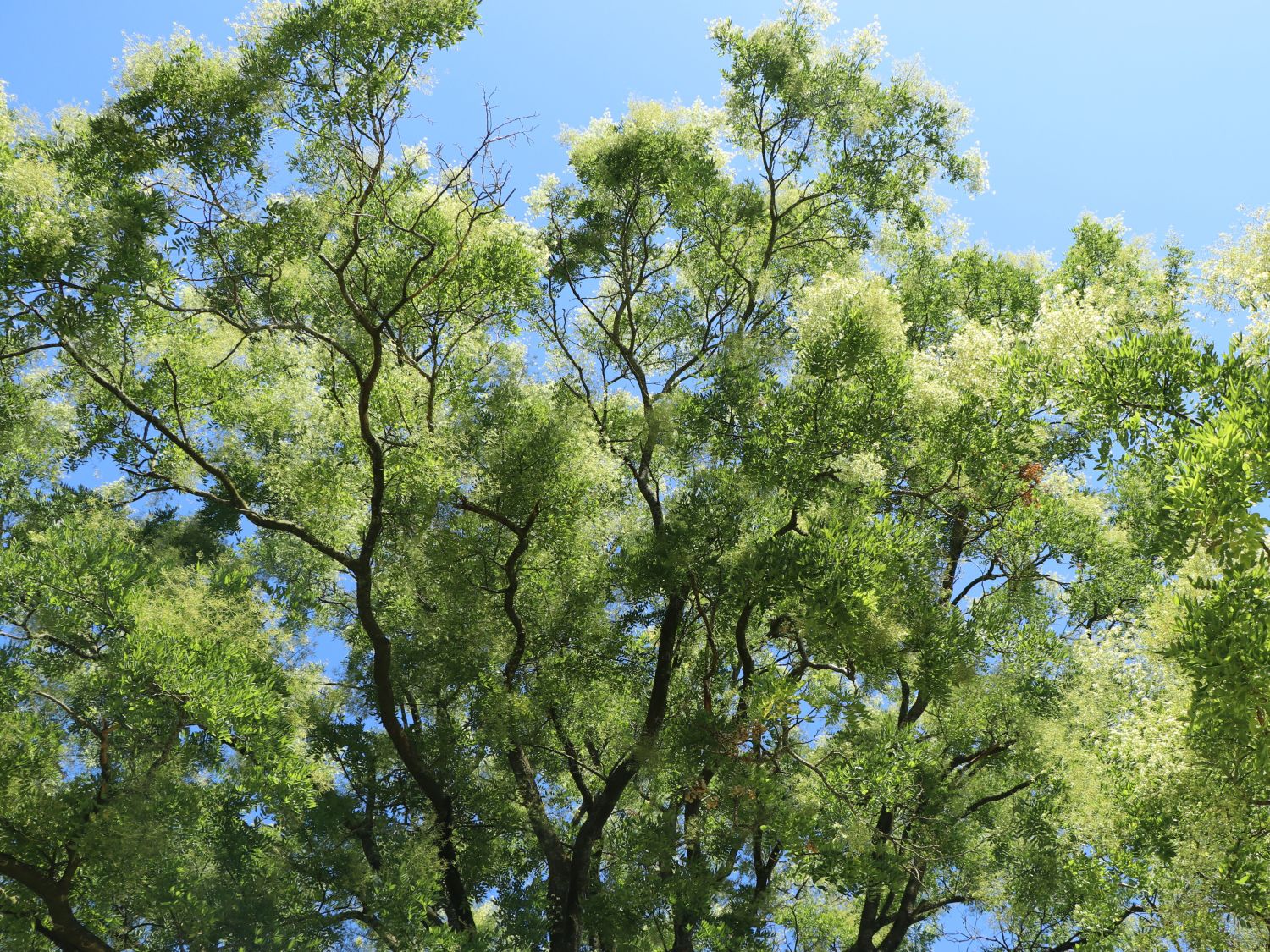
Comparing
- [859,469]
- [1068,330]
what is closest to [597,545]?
[859,469]

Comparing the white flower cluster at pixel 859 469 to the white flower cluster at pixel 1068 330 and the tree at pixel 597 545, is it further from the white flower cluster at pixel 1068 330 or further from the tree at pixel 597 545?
the white flower cluster at pixel 1068 330

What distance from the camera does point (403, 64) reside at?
33.0 ft

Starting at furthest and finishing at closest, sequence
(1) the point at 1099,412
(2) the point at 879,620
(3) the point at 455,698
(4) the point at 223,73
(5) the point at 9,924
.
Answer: (3) the point at 455,698, (5) the point at 9,924, (4) the point at 223,73, (2) the point at 879,620, (1) the point at 1099,412

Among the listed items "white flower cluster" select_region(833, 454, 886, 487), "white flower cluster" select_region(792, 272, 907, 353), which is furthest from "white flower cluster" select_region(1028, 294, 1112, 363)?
"white flower cluster" select_region(833, 454, 886, 487)

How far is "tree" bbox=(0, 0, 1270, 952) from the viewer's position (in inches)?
372

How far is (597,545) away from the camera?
517 inches

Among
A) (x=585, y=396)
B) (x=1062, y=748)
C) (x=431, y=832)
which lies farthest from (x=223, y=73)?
(x=1062, y=748)

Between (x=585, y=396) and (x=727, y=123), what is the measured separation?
13.2 feet

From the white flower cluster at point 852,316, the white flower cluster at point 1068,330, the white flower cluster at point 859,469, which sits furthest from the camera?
the white flower cluster at point 852,316

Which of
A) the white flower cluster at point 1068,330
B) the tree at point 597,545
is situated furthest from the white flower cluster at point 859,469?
the white flower cluster at point 1068,330

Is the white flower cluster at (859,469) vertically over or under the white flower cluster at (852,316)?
under

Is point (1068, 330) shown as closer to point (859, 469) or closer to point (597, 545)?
point (859, 469)

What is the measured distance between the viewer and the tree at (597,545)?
945 cm

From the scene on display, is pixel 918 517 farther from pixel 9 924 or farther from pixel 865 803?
pixel 9 924
